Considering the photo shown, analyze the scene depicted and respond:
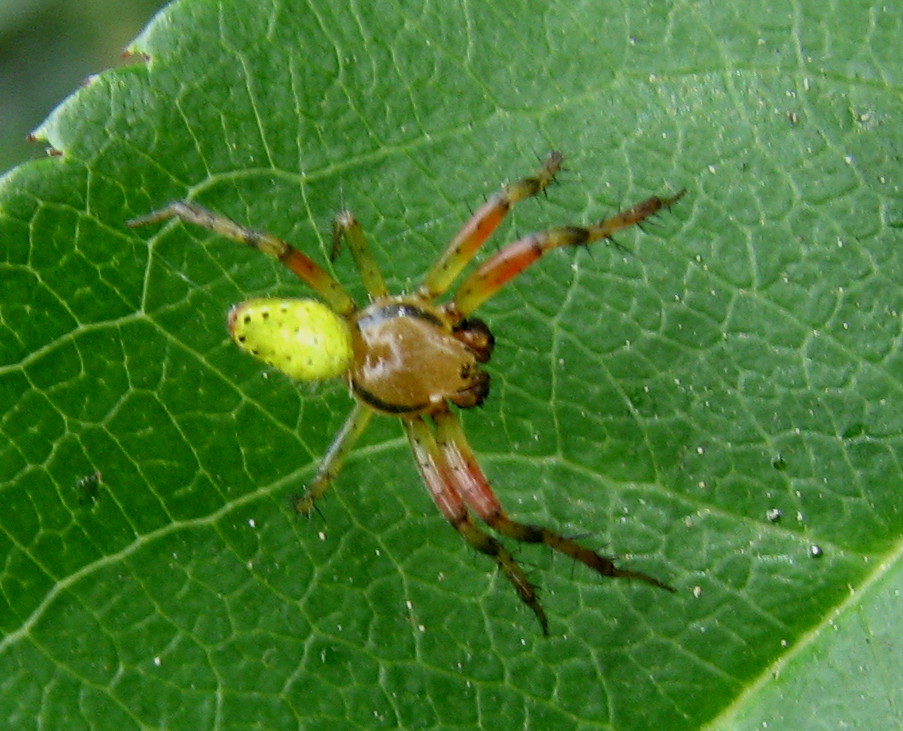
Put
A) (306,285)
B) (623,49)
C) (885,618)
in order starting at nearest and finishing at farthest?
(885,618) < (623,49) < (306,285)

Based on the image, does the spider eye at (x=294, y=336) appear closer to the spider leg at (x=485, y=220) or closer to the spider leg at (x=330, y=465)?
the spider leg at (x=330, y=465)

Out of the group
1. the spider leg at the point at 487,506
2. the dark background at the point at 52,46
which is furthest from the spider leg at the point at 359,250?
the dark background at the point at 52,46

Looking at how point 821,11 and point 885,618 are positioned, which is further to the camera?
point 821,11

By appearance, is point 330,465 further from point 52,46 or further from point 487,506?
point 52,46

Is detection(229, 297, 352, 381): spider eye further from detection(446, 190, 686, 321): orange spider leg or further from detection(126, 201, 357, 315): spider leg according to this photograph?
detection(446, 190, 686, 321): orange spider leg

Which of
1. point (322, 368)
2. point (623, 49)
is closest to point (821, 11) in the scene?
point (623, 49)

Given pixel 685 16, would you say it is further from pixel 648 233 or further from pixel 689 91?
pixel 648 233

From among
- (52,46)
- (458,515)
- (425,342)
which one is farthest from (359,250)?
(52,46)
